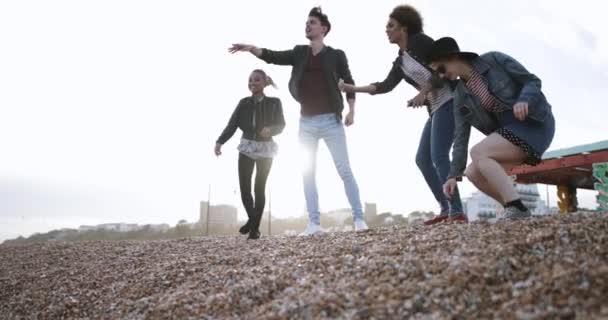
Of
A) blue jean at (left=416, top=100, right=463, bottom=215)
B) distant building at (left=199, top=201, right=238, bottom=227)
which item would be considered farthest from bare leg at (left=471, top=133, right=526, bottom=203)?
distant building at (left=199, top=201, right=238, bottom=227)

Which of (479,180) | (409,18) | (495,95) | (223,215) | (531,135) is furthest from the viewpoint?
(223,215)

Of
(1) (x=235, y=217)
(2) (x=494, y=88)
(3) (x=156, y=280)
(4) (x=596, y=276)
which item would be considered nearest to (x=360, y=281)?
(4) (x=596, y=276)

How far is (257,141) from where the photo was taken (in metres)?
5.82

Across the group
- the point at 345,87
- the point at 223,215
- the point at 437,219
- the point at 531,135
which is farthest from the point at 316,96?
the point at 223,215

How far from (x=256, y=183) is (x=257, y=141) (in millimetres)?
559

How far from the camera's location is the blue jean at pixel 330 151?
4.89 metres

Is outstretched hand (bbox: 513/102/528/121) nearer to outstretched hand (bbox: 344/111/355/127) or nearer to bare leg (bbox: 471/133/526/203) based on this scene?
bare leg (bbox: 471/133/526/203)

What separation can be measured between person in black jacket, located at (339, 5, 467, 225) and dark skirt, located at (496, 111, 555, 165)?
1028mm

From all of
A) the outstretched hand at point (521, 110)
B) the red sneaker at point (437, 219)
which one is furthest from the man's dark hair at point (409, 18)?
the red sneaker at point (437, 219)

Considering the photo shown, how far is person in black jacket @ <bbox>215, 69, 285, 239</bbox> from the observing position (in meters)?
5.77

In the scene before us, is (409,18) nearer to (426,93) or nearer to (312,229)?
(426,93)

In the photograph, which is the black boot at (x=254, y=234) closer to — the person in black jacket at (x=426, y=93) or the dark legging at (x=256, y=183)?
the dark legging at (x=256, y=183)

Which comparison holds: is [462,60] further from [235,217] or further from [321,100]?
[235,217]

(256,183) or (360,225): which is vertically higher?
(256,183)
